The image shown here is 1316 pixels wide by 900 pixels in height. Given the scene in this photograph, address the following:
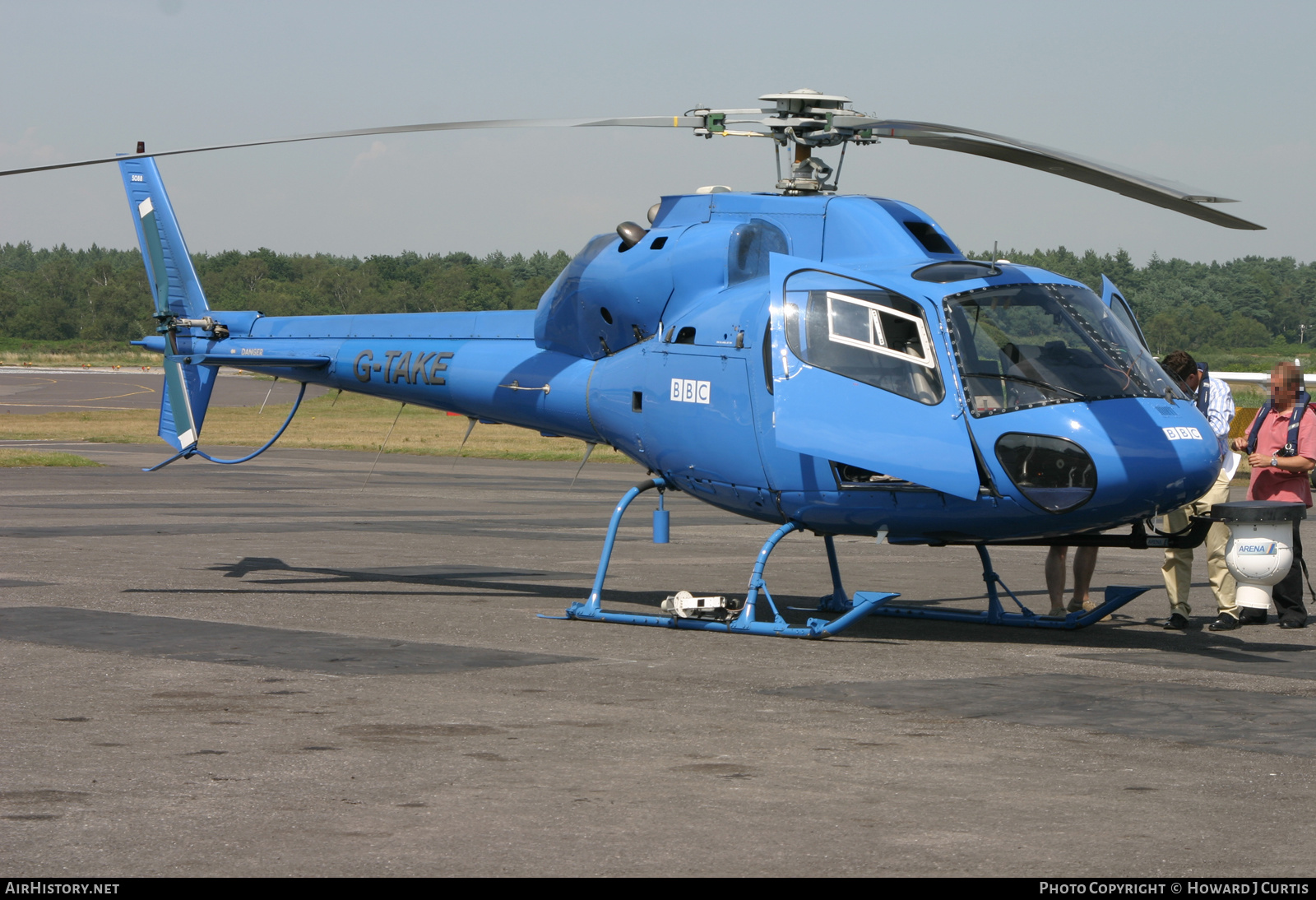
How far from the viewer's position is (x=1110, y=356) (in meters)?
10.1

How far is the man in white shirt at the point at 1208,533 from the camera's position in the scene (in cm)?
1170

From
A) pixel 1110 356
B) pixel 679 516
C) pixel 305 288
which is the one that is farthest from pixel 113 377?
pixel 1110 356

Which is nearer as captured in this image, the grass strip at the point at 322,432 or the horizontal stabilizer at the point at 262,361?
the horizontal stabilizer at the point at 262,361

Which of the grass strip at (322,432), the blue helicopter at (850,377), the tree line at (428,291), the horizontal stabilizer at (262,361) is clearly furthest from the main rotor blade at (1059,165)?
the tree line at (428,291)

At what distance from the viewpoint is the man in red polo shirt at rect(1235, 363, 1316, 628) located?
11906 mm

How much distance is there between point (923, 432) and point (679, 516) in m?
12.8

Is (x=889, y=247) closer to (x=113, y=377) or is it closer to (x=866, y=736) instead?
(x=866, y=736)

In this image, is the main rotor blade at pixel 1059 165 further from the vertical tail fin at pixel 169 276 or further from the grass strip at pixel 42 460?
the grass strip at pixel 42 460

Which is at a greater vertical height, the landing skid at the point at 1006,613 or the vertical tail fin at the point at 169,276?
the vertical tail fin at the point at 169,276

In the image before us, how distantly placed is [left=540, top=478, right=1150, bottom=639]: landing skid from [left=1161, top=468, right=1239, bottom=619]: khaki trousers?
1.67 ft

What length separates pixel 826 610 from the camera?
41.2 feet

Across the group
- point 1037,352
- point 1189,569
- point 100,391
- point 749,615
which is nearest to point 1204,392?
point 1189,569

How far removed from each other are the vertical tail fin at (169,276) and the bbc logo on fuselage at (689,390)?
6.59 m

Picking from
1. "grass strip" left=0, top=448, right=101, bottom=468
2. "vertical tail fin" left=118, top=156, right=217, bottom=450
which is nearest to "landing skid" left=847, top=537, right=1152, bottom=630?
"vertical tail fin" left=118, top=156, right=217, bottom=450
